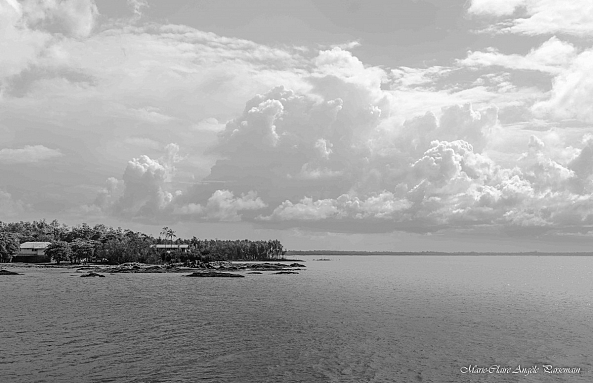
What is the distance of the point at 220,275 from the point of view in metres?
180

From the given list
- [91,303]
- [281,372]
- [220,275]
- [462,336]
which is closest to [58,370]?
[281,372]

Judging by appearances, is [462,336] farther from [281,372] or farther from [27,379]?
[27,379]

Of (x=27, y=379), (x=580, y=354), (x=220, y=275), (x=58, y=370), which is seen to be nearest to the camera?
(x=27, y=379)

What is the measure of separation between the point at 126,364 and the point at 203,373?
7.98 metres

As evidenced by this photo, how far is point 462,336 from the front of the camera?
61.8 metres

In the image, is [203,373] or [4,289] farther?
[4,289]

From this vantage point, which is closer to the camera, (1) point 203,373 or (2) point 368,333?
(1) point 203,373

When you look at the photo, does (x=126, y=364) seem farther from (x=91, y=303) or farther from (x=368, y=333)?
(x=91, y=303)

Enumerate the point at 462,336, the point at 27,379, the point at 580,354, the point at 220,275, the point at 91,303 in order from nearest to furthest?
the point at 27,379, the point at 580,354, the point at 462,336, the point at 91,303, the point at 220,275

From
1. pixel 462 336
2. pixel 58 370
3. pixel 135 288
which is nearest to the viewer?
pixel 58 370

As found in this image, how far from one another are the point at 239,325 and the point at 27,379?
104 ft

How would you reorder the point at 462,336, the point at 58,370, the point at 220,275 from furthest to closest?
the point at 220,275 → the point at 462,336 → the point at 58,370

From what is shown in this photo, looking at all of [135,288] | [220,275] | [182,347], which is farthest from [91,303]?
[220,275]

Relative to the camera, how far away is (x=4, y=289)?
118m
